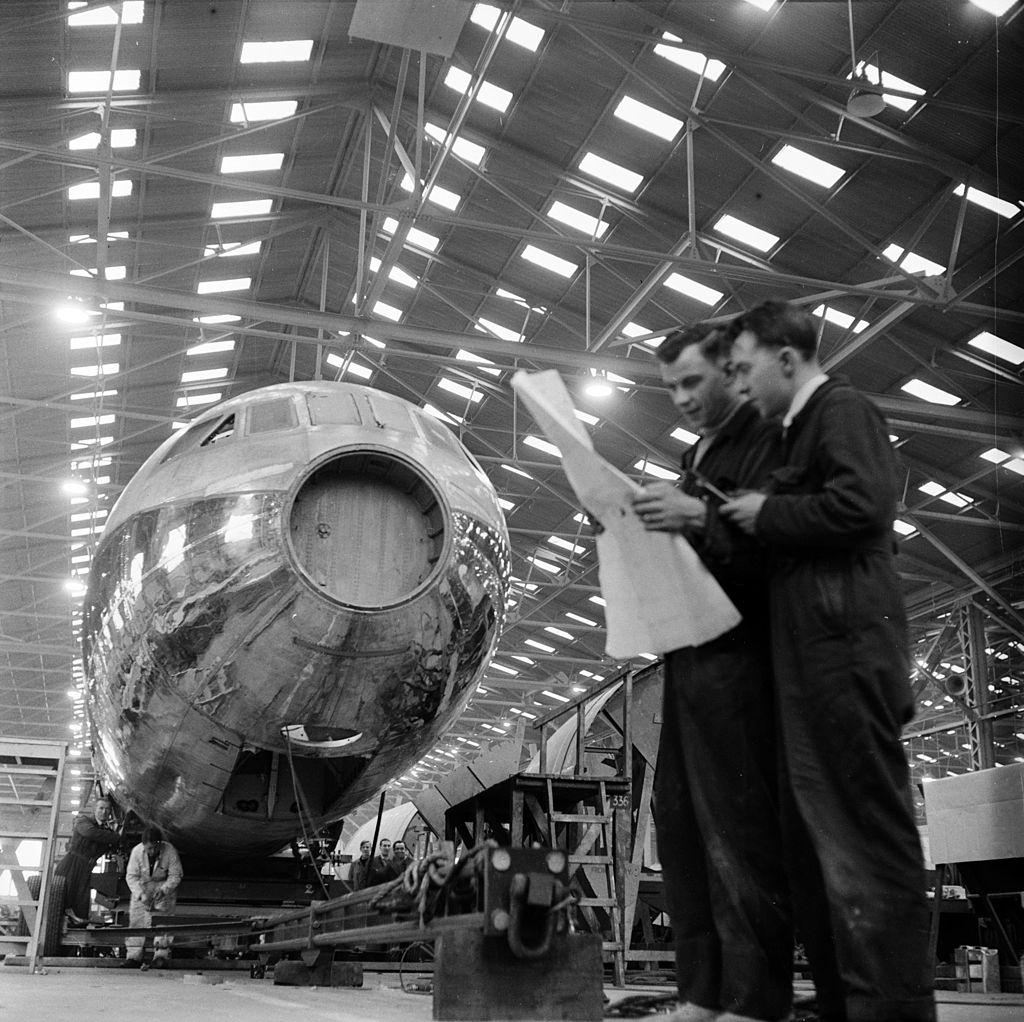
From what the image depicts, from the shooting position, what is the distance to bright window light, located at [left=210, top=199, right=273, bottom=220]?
20.2 meters

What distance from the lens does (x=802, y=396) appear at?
2.50 metres

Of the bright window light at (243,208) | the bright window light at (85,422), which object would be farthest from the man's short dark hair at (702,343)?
the bright window light at (85,422)

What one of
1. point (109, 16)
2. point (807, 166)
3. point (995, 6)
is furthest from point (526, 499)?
point (995, 6)

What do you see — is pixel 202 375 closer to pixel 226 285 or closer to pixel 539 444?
pixel 226 285

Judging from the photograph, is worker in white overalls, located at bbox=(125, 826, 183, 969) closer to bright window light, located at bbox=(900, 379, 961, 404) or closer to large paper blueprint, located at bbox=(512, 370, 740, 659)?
large paper blueprint, located at bbox=(512, 370, 740, 659)

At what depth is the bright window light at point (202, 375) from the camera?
26.4 m

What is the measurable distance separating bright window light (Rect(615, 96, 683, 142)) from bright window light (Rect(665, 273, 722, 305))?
116 inches

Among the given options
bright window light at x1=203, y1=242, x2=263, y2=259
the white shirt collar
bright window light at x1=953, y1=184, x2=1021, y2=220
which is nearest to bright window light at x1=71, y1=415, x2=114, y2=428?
bright window light at x1=203, y1=242, x2=263, y2=259

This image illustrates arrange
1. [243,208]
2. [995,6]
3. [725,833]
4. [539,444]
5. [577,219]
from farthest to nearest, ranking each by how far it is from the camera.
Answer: [539,444]
[243,208]
[577,219]
[995,6]
[725,833]

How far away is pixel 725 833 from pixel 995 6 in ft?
43.7

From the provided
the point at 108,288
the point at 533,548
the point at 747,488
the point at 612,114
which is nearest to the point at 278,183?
the point at 108,288

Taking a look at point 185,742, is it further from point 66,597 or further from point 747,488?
point 66,597

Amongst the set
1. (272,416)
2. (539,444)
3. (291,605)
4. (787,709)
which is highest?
(539,444)

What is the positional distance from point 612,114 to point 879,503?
15.3m
